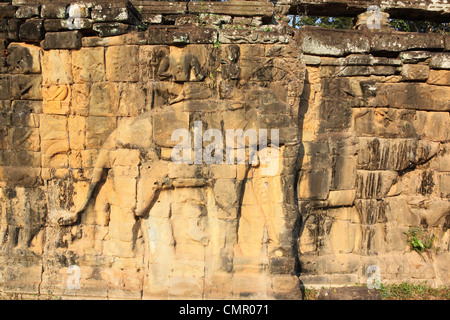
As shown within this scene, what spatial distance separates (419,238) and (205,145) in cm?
443

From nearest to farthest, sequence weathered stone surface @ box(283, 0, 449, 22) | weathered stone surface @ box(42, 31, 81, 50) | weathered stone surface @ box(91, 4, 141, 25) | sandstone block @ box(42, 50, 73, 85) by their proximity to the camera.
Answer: weathered stone surface @ box(91, 4, 141, 25) < weathered stone surface @ box(42, 31, 81, 50) < sandstone block @ box(42, 50, 73, 85) < weathered stone surface @ box(283, 0, 449, 22)

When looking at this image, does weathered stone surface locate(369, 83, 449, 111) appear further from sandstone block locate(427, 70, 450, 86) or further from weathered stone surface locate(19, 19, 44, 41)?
weathered stone surface locate(19, 19, 44, 41)

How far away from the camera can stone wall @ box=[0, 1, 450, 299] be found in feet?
18.3

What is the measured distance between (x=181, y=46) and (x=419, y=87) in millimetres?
4302

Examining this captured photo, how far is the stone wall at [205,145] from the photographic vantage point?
559cm

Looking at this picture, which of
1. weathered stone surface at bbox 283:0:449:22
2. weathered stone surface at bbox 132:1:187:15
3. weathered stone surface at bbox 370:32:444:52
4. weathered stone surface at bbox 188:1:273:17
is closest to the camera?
weathered stone surface at bbox 188:1:273:17

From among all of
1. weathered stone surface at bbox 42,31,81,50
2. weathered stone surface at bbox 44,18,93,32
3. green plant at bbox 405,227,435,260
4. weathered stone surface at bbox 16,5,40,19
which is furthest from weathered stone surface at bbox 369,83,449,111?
weathered stone surface at bbox 16,5,40,19

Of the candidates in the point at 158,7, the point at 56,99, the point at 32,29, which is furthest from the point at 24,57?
the point at 158,7

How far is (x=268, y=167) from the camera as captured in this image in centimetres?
574

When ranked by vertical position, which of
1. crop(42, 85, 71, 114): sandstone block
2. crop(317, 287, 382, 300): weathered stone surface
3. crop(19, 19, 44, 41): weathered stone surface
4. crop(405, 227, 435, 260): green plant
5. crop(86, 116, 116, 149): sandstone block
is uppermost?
crop(19, 19, 44, 41): weathered stone surface

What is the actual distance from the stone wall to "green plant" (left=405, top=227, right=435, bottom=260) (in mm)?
200

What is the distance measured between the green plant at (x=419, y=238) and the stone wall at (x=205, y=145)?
0.20 m

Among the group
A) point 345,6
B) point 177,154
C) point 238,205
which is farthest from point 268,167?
point 345,6

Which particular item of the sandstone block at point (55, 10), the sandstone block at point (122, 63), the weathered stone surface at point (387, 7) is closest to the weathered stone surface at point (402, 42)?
the weathered stone surface at point (387, 7)
